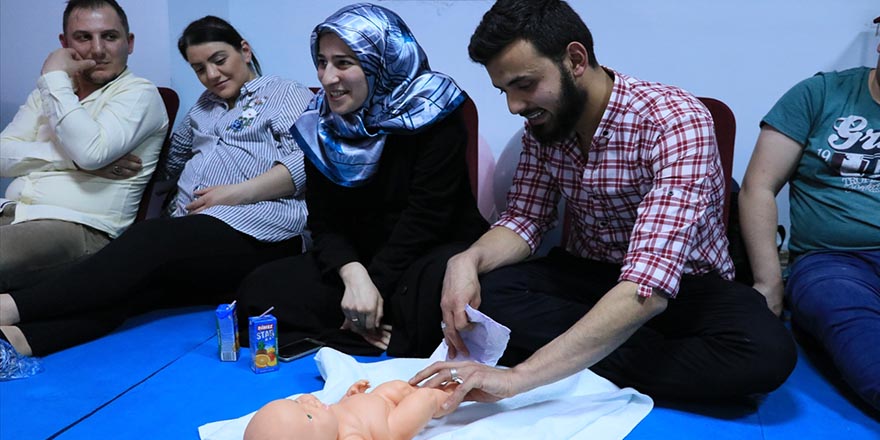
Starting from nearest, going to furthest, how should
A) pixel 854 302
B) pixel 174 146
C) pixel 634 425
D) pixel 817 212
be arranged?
pixel 634 425
pixel 854 302
pixel 817 212
pixel 174 146

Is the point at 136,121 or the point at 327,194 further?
the point at 136,121

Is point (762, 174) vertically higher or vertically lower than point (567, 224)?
higher

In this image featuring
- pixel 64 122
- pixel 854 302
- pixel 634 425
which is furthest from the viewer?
pixel 64 122

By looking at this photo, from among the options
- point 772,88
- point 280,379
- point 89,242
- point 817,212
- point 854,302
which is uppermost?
point 772,88

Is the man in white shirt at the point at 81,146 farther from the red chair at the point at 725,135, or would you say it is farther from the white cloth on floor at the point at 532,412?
the red chair at the point at 725,135

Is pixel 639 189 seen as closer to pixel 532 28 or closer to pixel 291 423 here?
pixel 532 28

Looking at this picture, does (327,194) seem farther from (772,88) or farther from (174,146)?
(772,88)

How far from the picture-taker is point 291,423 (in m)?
1.02

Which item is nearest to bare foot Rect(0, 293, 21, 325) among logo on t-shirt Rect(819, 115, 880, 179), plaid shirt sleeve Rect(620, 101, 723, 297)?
plaid shirt sleeve Rect(620, 101, 723, 297)

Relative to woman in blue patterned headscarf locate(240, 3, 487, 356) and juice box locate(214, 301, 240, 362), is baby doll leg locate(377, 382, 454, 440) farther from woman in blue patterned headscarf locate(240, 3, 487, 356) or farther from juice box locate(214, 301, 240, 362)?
juice box locate(214, 301, 240, 362)

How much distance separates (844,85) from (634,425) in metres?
1.16

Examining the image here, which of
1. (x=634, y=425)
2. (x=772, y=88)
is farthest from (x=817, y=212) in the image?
(x=634, y=425)

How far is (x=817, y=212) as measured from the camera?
1843mm

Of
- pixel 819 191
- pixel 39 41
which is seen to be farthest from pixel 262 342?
pixel 39 41
